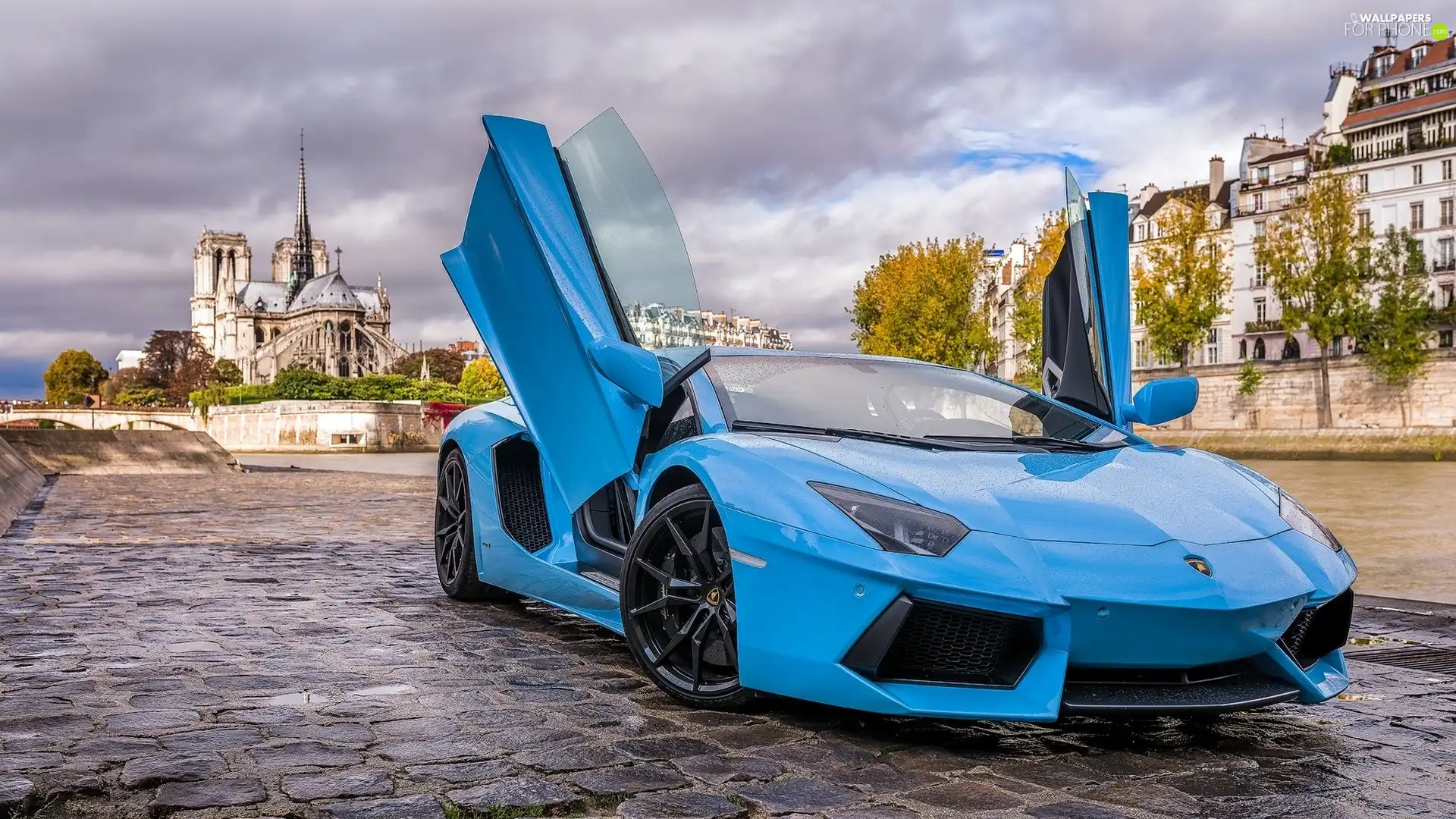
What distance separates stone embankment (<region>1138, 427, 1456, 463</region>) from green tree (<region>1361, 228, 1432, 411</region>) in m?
5.99

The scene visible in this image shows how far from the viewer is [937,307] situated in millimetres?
55375

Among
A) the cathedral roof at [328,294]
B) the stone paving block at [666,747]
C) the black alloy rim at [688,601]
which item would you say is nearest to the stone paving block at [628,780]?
the stone paving block at [666,747]

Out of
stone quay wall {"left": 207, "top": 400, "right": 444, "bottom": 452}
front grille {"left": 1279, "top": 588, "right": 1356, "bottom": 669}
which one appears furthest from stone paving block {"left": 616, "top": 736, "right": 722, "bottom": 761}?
stone quay wall {"left": 207, "top": 400, "right": 444, "bottom": 452}

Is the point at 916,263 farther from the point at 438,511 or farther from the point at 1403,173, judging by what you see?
the point at 438,511

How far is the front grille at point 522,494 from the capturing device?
5.17m

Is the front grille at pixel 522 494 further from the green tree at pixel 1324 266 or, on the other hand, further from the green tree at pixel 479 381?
the green tree at pixel 479 381

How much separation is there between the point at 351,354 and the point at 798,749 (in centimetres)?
16770

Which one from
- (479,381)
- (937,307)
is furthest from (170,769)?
(479,381)

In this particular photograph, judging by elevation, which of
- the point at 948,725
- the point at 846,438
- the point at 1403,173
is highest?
the point at 1403,173

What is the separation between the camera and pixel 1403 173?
214 ft

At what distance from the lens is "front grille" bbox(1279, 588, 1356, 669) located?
322cm

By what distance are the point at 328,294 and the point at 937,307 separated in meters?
131

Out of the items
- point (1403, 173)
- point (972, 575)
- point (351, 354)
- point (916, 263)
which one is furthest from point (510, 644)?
point (351, 354)

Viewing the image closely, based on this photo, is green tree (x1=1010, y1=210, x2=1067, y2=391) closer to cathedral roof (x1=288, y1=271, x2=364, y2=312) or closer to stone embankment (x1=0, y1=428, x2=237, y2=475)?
stone embankment (x1=0, y1=428, x2=237, y2=475)
